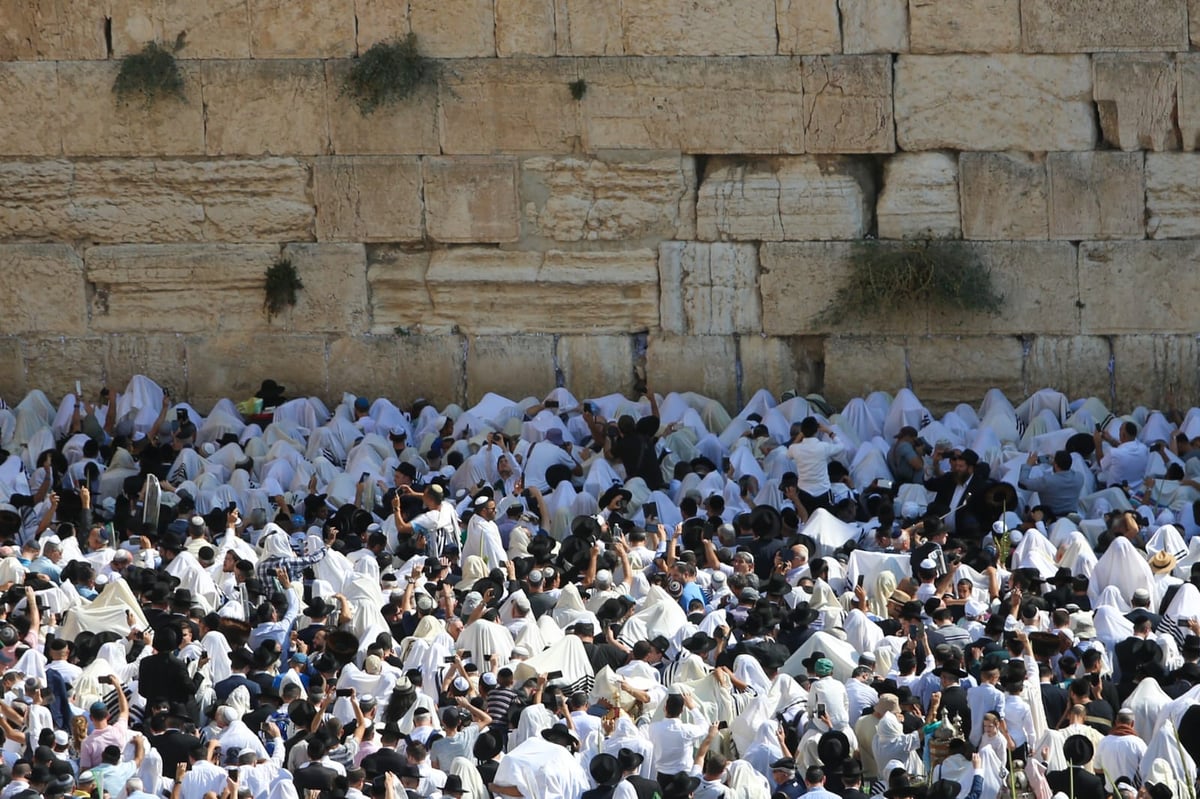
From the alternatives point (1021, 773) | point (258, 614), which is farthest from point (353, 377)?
point (1021, 773)

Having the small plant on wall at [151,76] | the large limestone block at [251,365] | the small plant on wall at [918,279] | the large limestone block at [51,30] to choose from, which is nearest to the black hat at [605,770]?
the small plant on wall at [918,279]

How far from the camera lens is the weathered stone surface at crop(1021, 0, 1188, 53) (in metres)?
19.5

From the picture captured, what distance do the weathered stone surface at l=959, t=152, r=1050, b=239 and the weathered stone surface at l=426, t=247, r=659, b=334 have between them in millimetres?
2751

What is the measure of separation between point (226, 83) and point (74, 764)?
8635 millimetres

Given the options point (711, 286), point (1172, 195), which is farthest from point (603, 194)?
point (1172, 195)

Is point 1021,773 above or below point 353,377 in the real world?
below

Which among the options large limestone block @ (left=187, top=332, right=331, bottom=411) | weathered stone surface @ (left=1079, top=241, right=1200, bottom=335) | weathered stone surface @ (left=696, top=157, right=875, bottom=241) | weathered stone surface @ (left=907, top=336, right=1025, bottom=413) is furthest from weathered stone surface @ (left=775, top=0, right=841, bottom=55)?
large limestone block @ (left=187, top=332, right=331, bottom=411)

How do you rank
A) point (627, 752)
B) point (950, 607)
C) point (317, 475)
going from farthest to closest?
point (317, 475)
point (950, 607)
point (627, 752)

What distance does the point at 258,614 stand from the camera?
1444cm

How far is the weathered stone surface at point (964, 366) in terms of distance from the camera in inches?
784

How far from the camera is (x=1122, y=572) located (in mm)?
14992

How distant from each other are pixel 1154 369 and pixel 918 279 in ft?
7.09

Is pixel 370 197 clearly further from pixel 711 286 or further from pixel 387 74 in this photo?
pixel 711 286

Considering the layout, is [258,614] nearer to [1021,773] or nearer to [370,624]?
[370,624]
